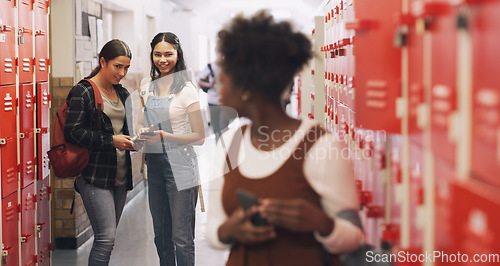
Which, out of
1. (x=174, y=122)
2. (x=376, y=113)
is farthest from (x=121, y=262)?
(x=376, y=113)

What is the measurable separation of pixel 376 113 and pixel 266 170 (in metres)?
0.47

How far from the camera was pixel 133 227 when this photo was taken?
5484 mm

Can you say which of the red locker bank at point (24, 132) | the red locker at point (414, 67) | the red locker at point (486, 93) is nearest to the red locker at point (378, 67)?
the red locker at point (414, 67)

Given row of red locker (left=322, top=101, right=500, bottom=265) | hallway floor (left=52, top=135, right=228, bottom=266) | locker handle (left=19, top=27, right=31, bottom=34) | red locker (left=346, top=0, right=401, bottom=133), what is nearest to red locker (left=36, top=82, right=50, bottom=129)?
locker handle (left=19, top=27, right=31, bottom=34)

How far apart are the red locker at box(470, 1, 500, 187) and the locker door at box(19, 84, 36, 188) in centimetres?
286

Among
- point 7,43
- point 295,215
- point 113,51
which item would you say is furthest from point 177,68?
point 295,215

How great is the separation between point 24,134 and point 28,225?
0.54 metres

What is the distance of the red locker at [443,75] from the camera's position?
1246 mm

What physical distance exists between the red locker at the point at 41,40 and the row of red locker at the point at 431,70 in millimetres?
2222

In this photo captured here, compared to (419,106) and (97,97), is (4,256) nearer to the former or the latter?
(97,97)

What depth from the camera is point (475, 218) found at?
3.71ft

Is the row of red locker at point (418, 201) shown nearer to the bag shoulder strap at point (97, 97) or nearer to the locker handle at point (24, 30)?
the bag shoulder strap at point (97, 97)

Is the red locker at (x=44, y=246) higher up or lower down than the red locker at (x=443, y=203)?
lower down

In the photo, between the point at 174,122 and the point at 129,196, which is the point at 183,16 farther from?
the point at 174,122
